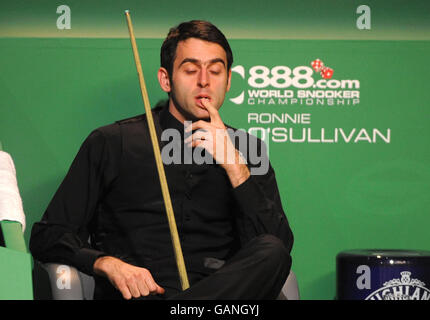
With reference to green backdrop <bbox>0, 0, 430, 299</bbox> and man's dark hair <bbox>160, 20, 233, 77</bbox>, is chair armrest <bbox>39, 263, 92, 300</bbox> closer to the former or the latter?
man's dark hair <bbox>160, 20, 233, 77</bbox>

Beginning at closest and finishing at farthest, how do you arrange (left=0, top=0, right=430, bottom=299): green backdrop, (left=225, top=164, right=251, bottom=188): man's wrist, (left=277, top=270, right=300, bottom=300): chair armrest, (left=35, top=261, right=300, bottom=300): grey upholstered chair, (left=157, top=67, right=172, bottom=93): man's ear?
1. (left=35, top=261, right=300, bottom=300): grey upholstered chair
2. (left=277, top=270, right=300, bottom=300): chair armrest
3. (left=225, top=164, right=251, bottom=188): man's wrist
4. (left=157, top=67, right=172, bottom=93): man's ear
5. (left=0, top=0, right=430, bottom=299): green backdrop

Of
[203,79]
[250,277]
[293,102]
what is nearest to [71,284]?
[250,277]

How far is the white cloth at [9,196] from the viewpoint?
2361mm

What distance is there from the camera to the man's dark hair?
2.75 metres

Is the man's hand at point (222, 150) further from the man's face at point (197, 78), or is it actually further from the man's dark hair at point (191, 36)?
the man's dark hair at point (191, 36)

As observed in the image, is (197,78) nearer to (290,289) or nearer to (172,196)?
(172,196)

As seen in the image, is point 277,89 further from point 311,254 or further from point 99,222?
point 99,222

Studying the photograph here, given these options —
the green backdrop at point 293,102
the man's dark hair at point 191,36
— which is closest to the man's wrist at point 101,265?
the man's dark hair at point 191,36

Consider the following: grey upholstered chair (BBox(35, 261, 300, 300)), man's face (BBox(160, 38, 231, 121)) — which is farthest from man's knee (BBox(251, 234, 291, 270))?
man's face (BBox(160, 38, 231, 121))

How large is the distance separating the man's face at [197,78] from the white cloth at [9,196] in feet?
2.12

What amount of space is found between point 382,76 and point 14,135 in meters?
1.70

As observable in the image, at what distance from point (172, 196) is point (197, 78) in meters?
0.45

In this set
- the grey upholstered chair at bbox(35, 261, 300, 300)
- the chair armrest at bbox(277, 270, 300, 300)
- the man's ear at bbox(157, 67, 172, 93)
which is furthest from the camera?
the man's ear at bbox(157, 67, 172, 93)

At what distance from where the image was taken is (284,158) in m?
3.31
